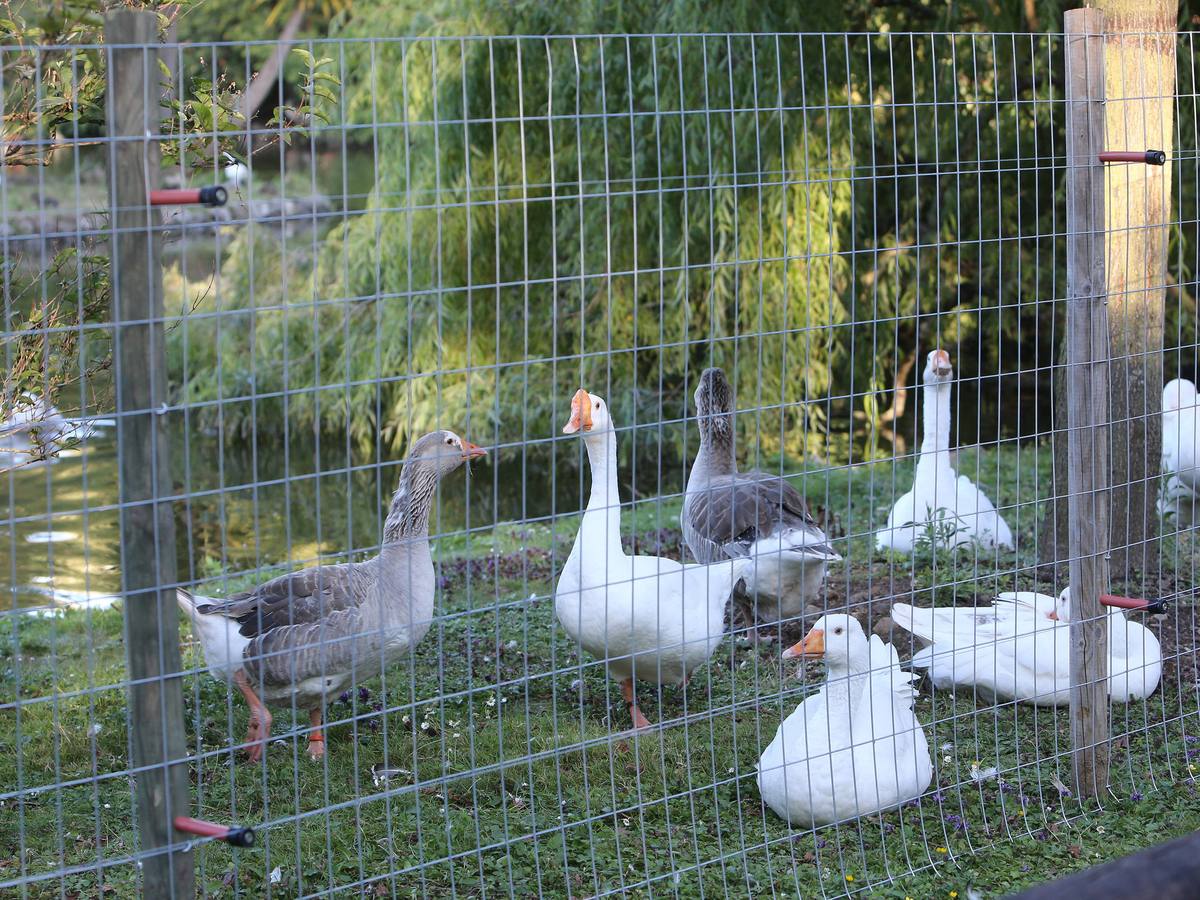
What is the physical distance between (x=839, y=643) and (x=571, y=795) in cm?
102

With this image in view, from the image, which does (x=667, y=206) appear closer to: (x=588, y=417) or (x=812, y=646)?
(x=588, y=417)

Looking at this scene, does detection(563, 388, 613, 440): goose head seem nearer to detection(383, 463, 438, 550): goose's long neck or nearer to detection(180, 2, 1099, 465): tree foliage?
detection(383, 463, 438, 550): goose's long neck

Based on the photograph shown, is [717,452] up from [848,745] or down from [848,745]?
up

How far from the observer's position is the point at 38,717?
17.4 feet

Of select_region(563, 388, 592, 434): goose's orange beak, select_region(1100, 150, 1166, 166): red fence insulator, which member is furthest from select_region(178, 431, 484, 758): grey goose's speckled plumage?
select_region(1100, 150, 1166, 166): red fence insulator

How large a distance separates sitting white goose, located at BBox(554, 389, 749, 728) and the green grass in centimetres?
19

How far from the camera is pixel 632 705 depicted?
489cm

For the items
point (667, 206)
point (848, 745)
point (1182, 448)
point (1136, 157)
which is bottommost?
point (848, 745)

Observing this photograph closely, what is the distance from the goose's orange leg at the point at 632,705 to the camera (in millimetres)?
4883

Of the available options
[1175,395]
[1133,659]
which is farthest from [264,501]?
[1133,659]

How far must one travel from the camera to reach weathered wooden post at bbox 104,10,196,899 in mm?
2566

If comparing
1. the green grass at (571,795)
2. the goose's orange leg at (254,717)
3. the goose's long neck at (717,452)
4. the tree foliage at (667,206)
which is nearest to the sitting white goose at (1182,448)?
the tree foliage at (667,206)

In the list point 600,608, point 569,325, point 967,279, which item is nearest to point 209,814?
point 600,608

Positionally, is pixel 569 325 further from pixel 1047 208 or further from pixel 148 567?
pixel 148 567
